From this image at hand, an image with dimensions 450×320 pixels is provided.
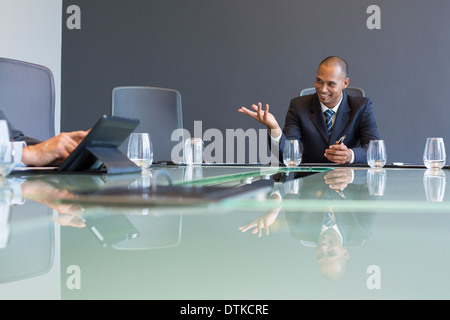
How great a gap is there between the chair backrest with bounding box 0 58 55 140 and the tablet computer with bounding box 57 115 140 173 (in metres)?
1.34

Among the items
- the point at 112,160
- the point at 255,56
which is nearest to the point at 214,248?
the point at 112,160

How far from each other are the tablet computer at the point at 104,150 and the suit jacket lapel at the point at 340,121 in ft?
6.44

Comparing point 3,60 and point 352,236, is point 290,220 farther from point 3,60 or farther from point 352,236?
point 3,60

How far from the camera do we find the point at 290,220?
0.59 m

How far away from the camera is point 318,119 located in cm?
299

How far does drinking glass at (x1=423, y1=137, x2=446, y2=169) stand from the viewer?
5.55ft

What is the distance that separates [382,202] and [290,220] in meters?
0.11

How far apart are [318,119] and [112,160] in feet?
6.83

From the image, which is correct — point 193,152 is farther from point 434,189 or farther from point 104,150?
point 434,189

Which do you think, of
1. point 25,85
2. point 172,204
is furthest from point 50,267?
point 25,85

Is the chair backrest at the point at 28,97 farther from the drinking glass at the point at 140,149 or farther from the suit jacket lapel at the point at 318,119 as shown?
the suit jacket lapel at the point at 318,119

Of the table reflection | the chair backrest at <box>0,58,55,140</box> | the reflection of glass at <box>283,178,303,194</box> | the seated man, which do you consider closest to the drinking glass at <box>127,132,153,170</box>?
the seated man

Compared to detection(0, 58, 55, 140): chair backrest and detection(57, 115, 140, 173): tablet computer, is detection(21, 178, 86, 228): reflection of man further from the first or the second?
detection(0, 58, 55, 140): chair backrest

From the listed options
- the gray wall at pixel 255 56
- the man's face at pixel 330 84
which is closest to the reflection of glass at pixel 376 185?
the man's face at pixel 330 84
